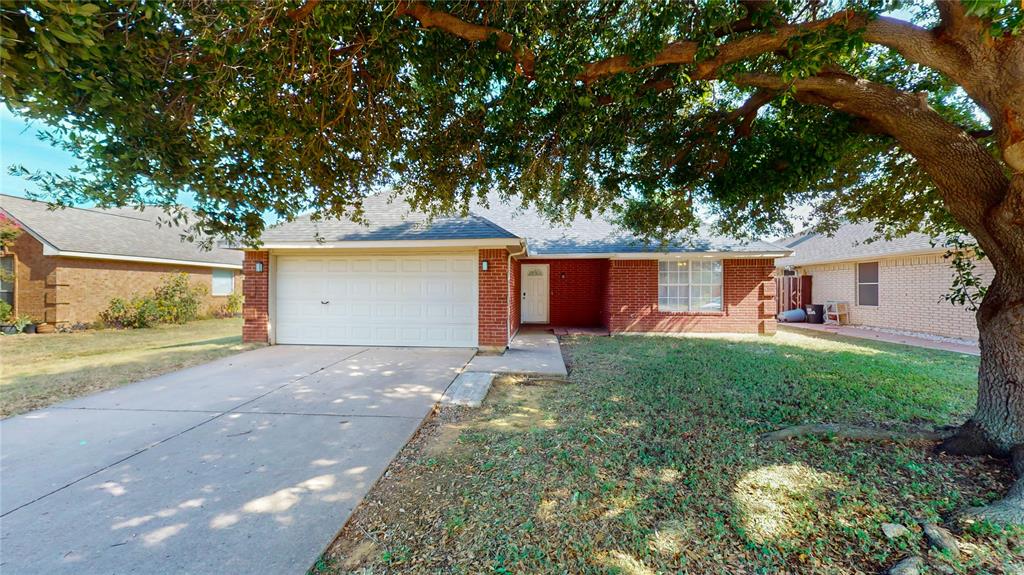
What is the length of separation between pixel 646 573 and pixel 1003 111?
4.40 metres

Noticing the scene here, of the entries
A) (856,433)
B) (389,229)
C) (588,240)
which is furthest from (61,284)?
(856,433)

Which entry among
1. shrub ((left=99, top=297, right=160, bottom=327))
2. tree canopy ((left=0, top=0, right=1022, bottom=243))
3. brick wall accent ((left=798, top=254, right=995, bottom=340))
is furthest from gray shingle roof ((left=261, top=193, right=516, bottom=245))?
brick wall accent ((left=798, top=254, right=995, bottom=340))

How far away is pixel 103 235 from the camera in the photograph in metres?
14.3

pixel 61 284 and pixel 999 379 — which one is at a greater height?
pixel 61 284

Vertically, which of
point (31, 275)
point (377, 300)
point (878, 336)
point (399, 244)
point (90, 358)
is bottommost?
point (90, 358)

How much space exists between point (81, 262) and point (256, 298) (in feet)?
30.1

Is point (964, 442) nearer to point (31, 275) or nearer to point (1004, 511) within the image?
point (1004, 511)

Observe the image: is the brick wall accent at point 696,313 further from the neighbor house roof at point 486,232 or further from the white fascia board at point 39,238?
the white fascia board at point 39,238

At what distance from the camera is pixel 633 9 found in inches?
141

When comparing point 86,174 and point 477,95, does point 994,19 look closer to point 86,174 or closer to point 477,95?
point 477,95

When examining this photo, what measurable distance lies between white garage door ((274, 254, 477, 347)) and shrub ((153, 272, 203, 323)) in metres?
8.51

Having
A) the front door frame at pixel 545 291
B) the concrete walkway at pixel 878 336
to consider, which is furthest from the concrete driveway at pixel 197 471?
the concrete walkway at pixel 878 336

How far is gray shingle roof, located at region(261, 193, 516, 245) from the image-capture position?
333 inches

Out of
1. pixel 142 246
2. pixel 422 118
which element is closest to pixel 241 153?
pixel 422 118
